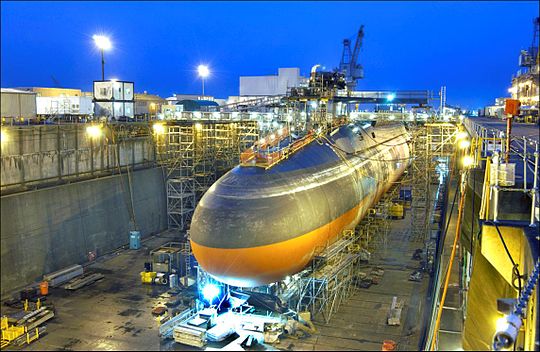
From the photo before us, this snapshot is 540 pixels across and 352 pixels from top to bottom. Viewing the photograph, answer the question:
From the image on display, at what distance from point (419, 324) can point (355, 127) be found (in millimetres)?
15569

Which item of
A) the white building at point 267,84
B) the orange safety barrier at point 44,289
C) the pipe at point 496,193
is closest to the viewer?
the pipe at point 496,193

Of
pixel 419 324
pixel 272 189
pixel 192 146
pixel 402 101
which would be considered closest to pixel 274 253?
pixel 272 189

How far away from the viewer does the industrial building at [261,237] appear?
15.1 meters

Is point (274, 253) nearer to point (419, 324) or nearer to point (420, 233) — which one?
point (419, 324)

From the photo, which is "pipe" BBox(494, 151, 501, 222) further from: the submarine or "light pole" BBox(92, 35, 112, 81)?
"light pole" BBox(92, 35, 112, 81)

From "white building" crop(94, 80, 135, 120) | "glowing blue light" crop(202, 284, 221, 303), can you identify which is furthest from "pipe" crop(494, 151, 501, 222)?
"white building" crop(94, 80, 135, 120)

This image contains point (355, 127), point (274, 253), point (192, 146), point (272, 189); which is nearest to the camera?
point (274, 253)

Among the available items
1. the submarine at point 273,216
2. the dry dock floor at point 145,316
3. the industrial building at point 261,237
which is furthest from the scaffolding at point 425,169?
the submarine at point 273,216

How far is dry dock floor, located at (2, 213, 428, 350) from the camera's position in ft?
63.1

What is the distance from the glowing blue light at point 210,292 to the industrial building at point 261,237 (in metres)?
0.05

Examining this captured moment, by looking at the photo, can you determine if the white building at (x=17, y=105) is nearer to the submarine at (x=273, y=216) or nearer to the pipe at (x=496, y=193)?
the submarine at (x=273, y=216)

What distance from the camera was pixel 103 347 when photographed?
1891 centimetres

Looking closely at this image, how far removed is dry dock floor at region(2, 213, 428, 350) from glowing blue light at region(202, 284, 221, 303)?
233 cm

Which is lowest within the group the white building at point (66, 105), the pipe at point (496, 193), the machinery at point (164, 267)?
the machinery at point (164, 267)
